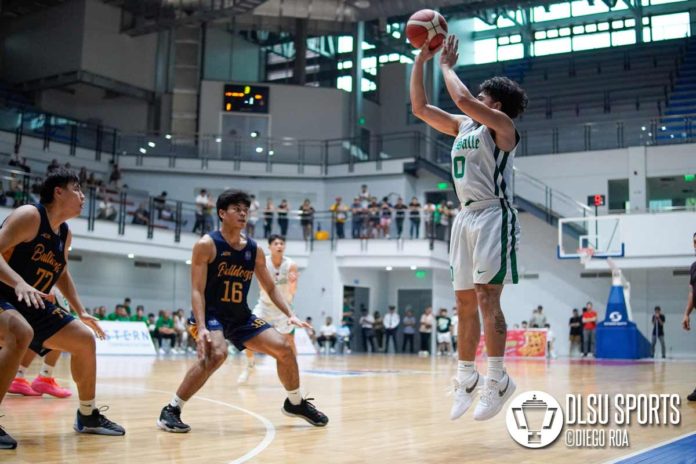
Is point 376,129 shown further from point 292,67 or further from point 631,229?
point 631,229

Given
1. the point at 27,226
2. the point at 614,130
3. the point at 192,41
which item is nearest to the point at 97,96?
the point at 192,41

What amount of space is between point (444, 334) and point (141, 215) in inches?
400

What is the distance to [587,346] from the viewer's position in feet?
81.7

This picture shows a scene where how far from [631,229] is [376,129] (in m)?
13.2

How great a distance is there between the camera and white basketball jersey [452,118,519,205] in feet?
16.1

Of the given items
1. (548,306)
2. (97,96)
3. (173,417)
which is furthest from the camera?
(97,96)

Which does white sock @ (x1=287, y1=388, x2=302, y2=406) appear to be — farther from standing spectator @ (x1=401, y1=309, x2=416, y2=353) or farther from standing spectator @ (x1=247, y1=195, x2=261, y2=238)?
standing spectator @ (x1=401, y1=309, x2=416, y2=353)

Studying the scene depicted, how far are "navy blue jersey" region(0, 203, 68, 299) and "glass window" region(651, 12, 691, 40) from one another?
31473 mm

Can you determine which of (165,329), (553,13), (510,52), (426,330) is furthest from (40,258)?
(553,13)

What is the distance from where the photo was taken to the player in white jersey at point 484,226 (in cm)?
476

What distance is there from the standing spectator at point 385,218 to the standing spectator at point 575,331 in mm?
6485

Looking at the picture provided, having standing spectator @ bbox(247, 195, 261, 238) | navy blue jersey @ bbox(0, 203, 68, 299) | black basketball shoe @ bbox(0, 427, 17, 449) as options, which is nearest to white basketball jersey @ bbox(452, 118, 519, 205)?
navy blue jersey @ bbox(0, 203, 68, 299)

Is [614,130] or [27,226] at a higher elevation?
[614,130]

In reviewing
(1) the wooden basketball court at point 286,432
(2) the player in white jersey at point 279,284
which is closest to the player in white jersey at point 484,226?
(1) the wooden basketball court at point 286,432
